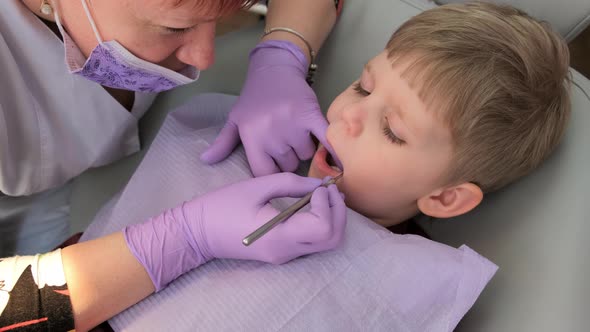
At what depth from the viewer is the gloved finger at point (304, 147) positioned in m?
1.18

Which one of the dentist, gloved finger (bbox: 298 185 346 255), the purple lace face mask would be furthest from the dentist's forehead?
gloved finger (bbox: 298 185 346 255)

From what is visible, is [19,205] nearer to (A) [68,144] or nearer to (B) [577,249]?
(A) [68,144]

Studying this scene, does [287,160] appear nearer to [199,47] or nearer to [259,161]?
Result: [259,161]

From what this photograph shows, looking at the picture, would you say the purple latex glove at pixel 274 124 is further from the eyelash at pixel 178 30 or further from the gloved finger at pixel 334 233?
the eyelash at pixel 178 30

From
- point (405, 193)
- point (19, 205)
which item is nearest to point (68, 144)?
point (19, 205)

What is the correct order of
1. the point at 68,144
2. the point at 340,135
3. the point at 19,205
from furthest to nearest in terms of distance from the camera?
the point at 19,205 < the point at 68,144 < the point at 340,135

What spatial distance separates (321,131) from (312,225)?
0.30m

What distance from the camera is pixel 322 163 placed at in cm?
114

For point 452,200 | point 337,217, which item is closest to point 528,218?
point 452,200

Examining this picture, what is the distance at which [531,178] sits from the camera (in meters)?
1.07

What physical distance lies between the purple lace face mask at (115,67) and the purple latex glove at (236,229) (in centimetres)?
30

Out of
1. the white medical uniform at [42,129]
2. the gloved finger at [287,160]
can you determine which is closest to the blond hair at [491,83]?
the gloved finger at [287,160]

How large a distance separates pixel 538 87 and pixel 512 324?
1.51 ft

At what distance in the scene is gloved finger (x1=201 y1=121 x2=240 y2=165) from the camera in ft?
3.79
